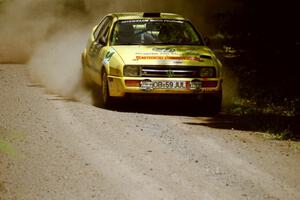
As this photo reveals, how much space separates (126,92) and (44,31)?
15.9m

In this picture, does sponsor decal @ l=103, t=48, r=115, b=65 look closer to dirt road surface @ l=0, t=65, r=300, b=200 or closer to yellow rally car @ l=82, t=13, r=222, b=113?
yellow rally car @ l=82, t=13, r=222, b=113

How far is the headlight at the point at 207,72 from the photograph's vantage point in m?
12.4

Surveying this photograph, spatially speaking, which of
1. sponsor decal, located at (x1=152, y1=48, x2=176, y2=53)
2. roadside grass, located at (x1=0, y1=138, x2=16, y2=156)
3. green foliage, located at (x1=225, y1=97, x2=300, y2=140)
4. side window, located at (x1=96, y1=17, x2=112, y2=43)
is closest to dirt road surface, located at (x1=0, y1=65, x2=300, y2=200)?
roadside grass, located at (x1=0, y1=138, x2=16, y2=156)

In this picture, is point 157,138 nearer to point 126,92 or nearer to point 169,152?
point 169,152

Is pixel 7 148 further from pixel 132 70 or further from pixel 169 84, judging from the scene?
pixel 169 84

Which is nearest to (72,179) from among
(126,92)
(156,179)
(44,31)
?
(156,179)

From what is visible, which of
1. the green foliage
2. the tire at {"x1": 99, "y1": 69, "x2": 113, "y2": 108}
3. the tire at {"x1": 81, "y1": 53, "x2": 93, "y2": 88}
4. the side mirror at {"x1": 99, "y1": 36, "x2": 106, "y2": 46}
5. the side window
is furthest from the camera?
the tire at {"x1": 81, "y1": 53, "x2": 93, "y2": 88}

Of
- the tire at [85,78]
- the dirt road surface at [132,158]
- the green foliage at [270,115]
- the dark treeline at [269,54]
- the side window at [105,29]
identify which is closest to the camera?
the dirt road surface at [132,158]

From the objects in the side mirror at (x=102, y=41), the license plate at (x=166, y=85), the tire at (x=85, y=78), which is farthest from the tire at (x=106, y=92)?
the tire at (x=85, y=78)

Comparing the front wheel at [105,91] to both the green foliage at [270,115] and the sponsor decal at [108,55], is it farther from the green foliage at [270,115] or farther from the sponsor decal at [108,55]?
the green foliage at [270,115]

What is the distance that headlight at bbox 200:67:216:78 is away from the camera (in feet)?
40.5

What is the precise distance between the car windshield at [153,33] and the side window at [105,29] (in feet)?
0.86

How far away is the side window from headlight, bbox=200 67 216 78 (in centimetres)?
207

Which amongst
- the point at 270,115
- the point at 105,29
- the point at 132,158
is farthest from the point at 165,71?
the point at 132,158
